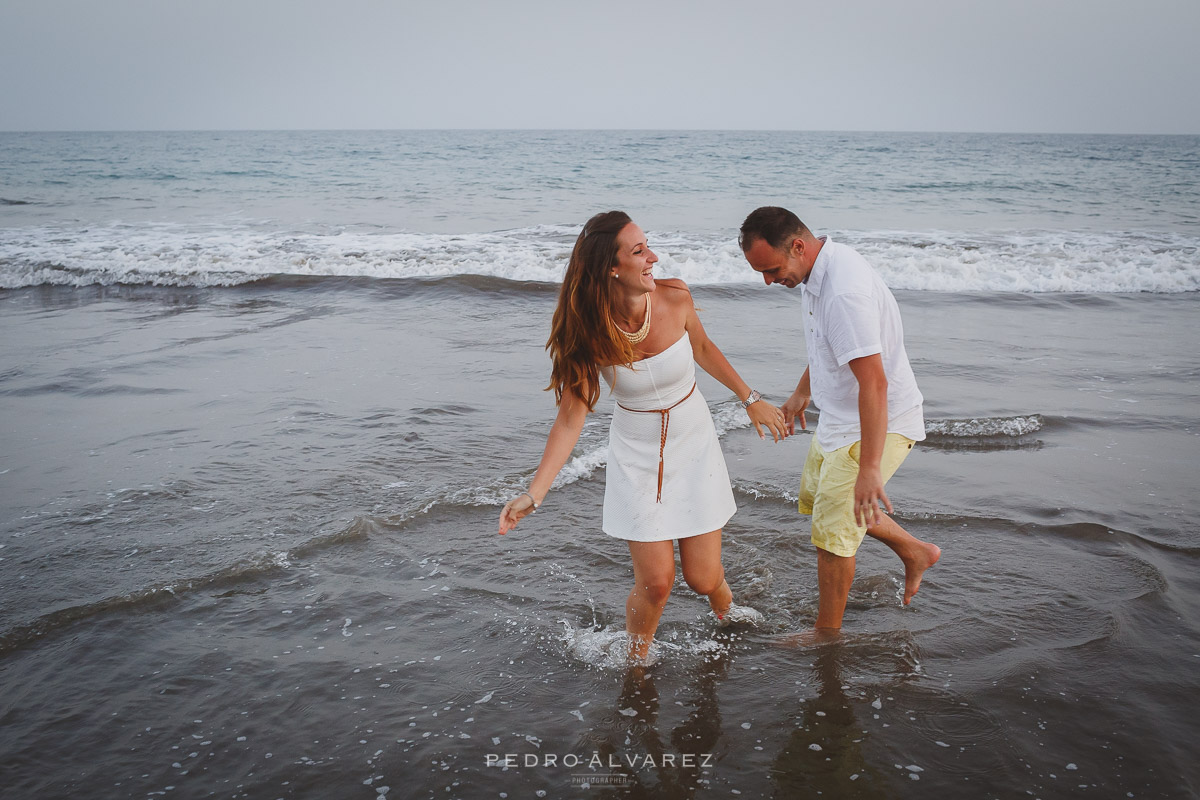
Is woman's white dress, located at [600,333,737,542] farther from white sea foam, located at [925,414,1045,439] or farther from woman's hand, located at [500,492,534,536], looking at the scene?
white sea foam, located at [925,414,1045,439]

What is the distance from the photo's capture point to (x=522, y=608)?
13.9 feet

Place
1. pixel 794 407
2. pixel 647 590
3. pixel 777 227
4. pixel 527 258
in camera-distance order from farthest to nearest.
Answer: pixel 527 258 < pixel 794 407 < pixel 647 590 < pixel 777 227

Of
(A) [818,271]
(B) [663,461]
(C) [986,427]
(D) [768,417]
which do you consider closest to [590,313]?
(B) [663,461]

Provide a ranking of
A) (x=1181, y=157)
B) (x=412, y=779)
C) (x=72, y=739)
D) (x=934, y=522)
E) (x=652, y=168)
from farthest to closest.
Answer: (x=1181, y=157)
(x=652, y=168)
(x=934, y=522)
(x=72, y=739)
(x=412, y=779)

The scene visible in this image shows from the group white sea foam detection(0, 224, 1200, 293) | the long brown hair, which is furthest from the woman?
white sea foam detection(0, 224, 1200, 293)

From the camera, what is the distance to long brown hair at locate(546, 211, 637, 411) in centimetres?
313

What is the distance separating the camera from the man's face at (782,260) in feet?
11.0

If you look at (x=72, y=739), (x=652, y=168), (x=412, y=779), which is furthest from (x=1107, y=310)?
(x=652, y=168)

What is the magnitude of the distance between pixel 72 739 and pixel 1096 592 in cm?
474

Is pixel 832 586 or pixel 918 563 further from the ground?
pixel 918 563

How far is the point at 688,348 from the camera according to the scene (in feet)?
11.1

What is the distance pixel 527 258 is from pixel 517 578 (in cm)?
1125

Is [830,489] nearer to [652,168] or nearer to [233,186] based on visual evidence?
[233,186]

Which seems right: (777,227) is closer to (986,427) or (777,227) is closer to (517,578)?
(517,578)
